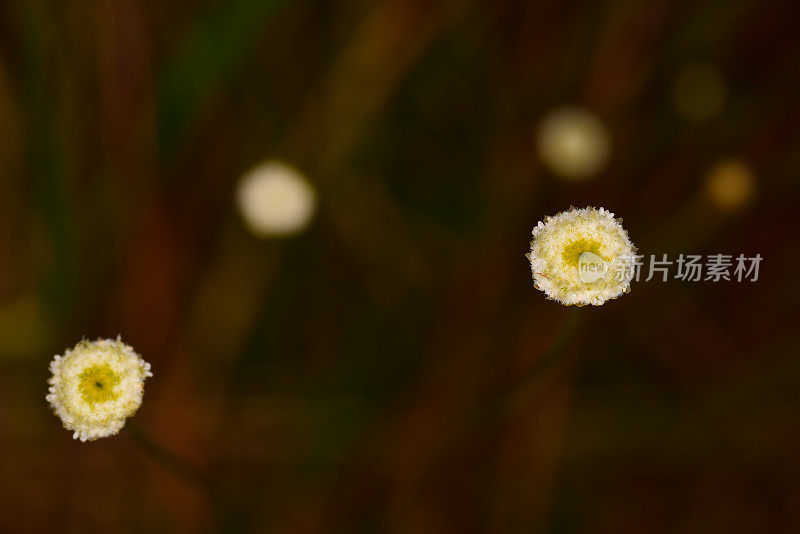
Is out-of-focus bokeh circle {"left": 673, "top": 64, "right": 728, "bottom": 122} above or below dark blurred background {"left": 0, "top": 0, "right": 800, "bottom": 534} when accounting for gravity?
above

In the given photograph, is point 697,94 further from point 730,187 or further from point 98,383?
point 98,383

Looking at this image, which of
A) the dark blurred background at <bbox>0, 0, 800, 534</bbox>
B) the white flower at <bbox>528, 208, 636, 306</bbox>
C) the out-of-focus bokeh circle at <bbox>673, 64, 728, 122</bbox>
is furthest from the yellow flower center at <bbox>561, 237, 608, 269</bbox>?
the out-of-focus bokeh circle at <bbox>673, 64, 728, 122</bbox>

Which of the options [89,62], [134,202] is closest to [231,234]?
[134,202]

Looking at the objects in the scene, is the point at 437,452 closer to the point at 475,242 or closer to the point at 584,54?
the point at 475,242

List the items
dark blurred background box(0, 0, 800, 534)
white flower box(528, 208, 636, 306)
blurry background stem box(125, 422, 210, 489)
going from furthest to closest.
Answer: dark blurred background box(0, 0, 800, 534)
blurry background stem box(125, 422, 210, 489)
white flower box(528, 208, 636, 306)

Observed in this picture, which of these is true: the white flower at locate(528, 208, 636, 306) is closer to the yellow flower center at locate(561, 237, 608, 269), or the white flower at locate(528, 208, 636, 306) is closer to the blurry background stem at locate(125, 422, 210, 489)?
the yellow flower center at locate(561, 237, 608, 269)

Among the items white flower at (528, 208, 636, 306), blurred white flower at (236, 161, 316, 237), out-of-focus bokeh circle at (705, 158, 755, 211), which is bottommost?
white flower at (528, 208, 636, 306)
